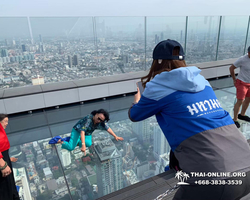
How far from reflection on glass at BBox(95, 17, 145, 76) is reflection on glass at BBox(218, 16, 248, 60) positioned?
11.7ft

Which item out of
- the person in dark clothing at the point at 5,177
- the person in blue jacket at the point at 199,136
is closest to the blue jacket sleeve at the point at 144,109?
the person in blue jacket at the point at 199,136

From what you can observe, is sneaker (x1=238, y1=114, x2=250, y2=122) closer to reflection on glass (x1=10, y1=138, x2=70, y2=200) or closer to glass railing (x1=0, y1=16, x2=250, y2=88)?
reflection on glass (x1=10, y1=138, x2=70, y2=200)

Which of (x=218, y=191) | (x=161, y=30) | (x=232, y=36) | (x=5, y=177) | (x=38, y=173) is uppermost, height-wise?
(x=161, y=30)

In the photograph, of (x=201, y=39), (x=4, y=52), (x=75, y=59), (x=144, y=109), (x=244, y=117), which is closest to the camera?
(x=144, y=109)

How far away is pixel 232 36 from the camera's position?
8.35 m

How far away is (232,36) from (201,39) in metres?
1.51

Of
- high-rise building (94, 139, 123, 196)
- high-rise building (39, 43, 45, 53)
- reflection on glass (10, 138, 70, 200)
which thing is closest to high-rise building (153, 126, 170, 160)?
high-rise building (94, 139, 123, 196)

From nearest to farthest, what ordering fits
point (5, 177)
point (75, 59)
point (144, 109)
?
point (144, 109) → point (5, 177) → point (75, 59)

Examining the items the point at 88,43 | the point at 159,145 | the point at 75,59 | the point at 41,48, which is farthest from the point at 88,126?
the point at 88,43

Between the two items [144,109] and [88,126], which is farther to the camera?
[88,126]

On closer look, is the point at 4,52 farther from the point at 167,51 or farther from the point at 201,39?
the point at 201,39

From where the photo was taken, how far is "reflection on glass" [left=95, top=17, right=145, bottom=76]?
6309mm

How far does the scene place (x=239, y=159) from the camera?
997mm

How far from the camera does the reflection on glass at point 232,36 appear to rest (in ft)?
26.8
